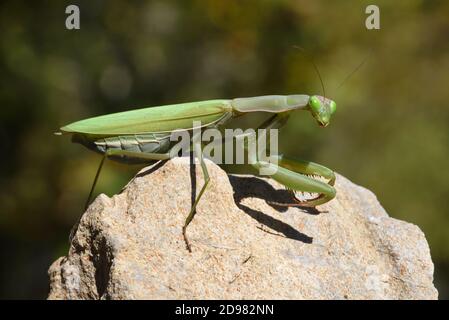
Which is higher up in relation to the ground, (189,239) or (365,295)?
(189,239)

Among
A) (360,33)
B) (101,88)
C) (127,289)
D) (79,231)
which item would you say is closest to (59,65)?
(101,88)

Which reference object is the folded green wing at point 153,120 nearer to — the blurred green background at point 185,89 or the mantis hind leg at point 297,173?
the mantis hind leg at point 297,173

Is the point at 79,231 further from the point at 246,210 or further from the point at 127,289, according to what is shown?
the point at 246,210

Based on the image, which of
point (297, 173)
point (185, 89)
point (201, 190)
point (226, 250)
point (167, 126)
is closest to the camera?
point (226, 250)

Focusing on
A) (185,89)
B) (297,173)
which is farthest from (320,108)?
(185,89)

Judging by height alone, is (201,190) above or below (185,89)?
below

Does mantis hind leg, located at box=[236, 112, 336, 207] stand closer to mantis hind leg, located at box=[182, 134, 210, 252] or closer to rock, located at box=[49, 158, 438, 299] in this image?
rock, located at box=[49, 158, 438, 299]

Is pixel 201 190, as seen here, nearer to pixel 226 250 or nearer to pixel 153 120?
pixel 226 250
